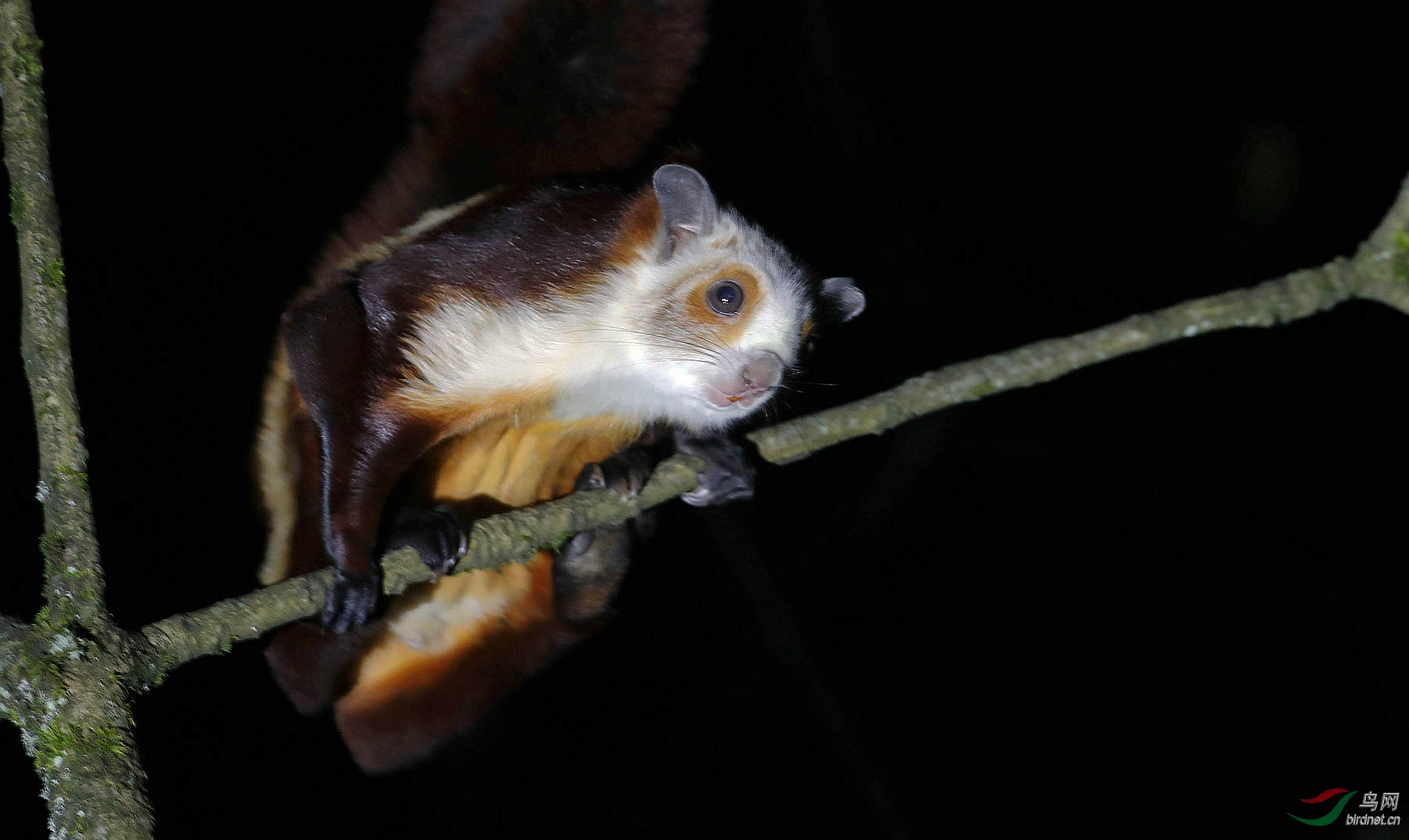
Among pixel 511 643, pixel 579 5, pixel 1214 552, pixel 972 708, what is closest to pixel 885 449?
pixel 1214 552

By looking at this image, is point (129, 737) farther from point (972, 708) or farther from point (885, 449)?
point (972, 708)

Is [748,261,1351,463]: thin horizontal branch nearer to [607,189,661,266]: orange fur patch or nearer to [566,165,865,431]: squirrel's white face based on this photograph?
[566,165,865,431]: squirrel's white face

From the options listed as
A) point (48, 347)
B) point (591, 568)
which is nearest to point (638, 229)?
point (591, 568)

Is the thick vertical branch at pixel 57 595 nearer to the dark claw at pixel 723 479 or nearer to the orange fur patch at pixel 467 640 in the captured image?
the orange fur patch at pixel 467 640

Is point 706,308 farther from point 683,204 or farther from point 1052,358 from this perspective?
point 1052,358

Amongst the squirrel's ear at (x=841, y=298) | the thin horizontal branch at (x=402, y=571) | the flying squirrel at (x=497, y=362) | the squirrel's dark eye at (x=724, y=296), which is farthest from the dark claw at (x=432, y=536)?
the squirrel's ear at (x=841, y=298)
